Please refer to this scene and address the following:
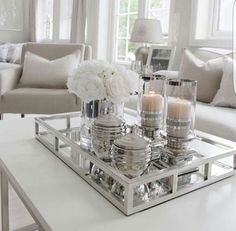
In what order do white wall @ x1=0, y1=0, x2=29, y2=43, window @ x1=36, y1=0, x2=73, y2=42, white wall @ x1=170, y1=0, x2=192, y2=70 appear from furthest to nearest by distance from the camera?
1. white wall @ x1=0, y1=0, x2=29, y2=43
2. window @ x1=36, y1=0, x2=73, y2=42
3. white wall @ x1=170, y1=0, x2=192, y2=70

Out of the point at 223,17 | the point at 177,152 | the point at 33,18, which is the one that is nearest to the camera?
the point at 177,152

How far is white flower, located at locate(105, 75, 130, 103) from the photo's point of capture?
3.34 ft

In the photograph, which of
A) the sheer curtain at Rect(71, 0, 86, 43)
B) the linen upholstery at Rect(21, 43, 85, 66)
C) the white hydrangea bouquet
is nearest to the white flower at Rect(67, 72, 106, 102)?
the white hydrangea bouquet

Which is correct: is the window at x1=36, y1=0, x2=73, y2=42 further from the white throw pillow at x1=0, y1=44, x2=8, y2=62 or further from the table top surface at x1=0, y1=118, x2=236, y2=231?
the table top surface at x1=0, y1=118, x2=236, y2=231

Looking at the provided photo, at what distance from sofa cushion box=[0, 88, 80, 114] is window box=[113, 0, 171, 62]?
5.24 feet

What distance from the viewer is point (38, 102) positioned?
2611 millimetres

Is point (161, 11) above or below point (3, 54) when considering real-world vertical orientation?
above

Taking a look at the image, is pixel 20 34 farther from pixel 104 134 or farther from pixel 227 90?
pixel 104 134

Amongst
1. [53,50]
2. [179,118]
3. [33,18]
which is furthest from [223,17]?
[33,18]

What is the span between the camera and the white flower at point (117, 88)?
102 cm

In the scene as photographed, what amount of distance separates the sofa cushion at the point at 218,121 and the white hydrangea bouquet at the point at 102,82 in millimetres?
711

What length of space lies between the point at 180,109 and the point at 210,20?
8.10ft

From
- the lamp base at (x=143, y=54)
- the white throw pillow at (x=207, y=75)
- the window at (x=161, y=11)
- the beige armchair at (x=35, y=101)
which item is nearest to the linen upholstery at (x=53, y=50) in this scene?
the beige armchair at (x=35, y=101)

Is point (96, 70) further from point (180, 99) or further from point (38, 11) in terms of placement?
point (38, 11)
